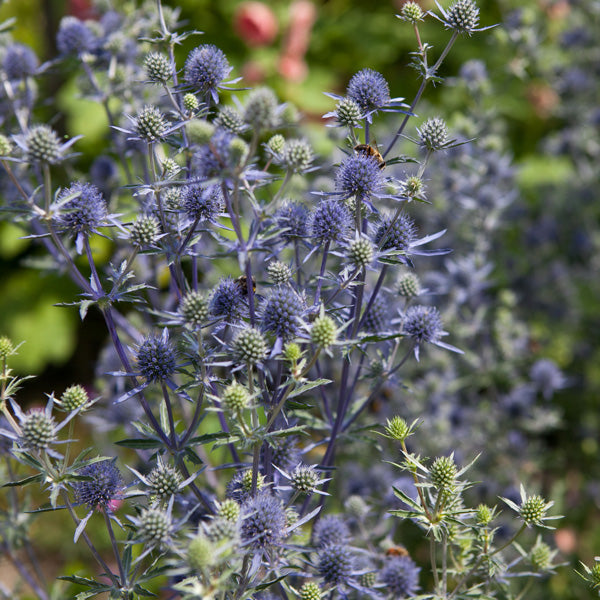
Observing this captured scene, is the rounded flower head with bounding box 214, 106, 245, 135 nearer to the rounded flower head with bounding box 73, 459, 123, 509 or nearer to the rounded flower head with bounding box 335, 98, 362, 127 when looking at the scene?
the rounded flower head with bounding box 335, 98, 362, 127

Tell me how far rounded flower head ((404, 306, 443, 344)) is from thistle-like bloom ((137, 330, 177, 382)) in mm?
724

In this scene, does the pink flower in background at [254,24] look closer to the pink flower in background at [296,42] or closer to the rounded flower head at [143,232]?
the pink flower in background at [296,42]

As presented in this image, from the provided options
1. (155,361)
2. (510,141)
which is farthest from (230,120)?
(510,141)

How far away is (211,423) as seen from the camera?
10.3ft

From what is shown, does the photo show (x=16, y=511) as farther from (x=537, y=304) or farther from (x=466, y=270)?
(x=537, y=304)

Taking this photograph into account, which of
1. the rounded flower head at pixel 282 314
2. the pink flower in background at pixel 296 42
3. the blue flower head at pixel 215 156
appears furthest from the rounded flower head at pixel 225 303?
the pink flower in background at pixel 296 42

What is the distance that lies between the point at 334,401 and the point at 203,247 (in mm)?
897

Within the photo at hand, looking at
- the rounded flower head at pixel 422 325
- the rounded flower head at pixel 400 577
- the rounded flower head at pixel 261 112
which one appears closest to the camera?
the rounded flower head at pixel 261 112

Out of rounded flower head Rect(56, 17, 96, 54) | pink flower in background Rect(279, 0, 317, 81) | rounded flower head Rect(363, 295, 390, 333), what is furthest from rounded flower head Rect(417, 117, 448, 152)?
pink flower in background Rect(279, 0, 317, 81)

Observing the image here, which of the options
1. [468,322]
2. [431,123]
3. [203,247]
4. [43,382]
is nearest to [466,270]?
[468,322]

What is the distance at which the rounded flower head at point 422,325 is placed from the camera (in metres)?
1.85

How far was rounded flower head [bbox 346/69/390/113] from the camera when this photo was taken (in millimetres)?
1647

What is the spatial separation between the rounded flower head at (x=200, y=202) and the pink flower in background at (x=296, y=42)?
343 cm

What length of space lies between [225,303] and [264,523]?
0.54 m
